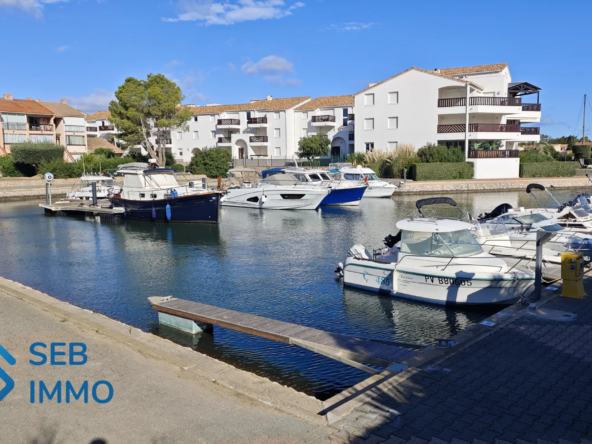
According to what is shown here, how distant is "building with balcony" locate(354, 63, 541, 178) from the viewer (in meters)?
51.9

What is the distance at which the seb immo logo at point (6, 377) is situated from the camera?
24.1 feet

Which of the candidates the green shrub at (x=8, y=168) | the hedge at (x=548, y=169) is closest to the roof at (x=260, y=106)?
the green shrub at (x=8, y=168)

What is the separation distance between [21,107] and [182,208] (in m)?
48.6

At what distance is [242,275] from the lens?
719 inches

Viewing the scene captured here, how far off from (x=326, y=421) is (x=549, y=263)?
11949mm

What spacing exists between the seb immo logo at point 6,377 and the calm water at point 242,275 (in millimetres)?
3663

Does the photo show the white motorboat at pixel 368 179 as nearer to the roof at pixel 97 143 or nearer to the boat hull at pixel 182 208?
the boat hull at pixel 182 208

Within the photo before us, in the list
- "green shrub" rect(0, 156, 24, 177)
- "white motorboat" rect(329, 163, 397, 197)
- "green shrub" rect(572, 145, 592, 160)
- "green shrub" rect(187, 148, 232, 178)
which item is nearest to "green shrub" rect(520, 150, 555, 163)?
"green shrub" rect(572, 145, 592, 160)

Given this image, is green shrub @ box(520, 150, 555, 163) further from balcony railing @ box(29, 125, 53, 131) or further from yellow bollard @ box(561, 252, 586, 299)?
balcony railing @ box(29, 125, 53, 131)

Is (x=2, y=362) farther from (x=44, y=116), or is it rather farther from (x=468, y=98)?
(x=44, y=116)

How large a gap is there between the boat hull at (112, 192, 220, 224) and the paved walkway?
2322 cm

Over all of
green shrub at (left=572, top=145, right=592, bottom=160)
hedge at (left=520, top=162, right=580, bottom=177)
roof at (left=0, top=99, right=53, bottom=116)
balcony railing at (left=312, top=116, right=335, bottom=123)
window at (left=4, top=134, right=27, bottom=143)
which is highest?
roof at (left=0, top=99, right=53, bottom=116)

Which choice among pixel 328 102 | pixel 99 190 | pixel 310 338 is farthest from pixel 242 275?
pixel 328 102

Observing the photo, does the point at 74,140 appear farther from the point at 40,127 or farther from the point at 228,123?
the point at 228,123
